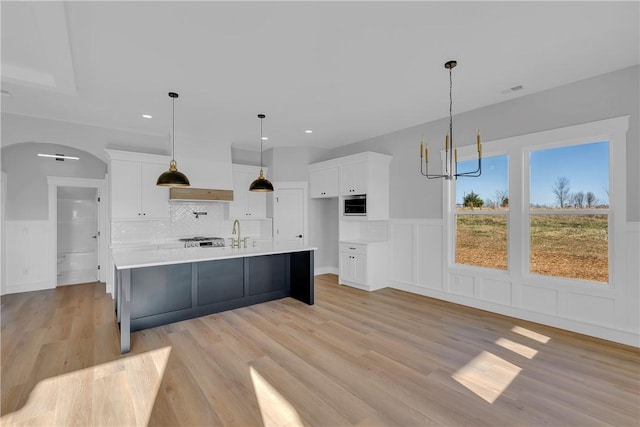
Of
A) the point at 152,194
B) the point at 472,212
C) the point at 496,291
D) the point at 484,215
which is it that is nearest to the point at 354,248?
the point at 472,212

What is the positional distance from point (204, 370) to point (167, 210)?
365cm

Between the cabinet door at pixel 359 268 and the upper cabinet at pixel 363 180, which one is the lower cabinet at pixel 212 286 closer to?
the cabinet door at pixel 359 268

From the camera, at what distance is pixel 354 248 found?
5.46 metres

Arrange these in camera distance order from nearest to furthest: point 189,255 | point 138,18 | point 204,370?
point 138,18
point 204,370
point 189,255

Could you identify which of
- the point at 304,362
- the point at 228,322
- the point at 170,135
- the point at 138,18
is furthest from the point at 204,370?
the point at 170,135

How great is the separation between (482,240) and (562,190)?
1148 millimetres

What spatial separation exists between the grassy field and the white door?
327 cm

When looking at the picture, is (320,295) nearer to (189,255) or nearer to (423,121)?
(189,255)

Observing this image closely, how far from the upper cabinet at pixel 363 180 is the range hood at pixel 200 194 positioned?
6.55ft

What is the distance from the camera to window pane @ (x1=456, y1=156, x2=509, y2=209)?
13.8ft

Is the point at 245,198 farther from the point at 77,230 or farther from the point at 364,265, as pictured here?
the point at 77,230

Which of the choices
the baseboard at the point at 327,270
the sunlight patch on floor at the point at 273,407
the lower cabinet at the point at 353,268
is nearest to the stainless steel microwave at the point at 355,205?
the lower cabinet at the point at 353,268

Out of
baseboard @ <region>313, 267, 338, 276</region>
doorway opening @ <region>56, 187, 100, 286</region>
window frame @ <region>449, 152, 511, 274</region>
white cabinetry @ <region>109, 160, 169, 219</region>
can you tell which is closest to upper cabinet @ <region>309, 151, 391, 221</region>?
window frame @ <region>449, 152, 511, 274</region>

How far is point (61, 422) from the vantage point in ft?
6.47
